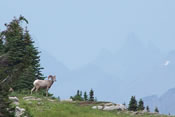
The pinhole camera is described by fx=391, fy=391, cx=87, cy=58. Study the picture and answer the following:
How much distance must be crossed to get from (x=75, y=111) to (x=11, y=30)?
12295mm

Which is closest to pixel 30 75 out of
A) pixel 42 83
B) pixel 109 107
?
pixel 42 83

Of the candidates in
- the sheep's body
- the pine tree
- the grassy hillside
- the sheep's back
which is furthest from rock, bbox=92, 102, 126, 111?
the pine tree

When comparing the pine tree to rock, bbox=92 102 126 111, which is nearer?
rock, bbox=92 102 126 111

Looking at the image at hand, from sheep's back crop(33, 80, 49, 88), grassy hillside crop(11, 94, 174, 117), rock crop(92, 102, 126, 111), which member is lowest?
grassy hillside crop(11, 94, 174, 117)

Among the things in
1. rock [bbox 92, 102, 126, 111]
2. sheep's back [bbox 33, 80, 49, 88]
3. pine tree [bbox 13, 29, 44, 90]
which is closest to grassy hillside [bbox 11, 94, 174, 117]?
rock [bbox 92, 102, 126, 111]

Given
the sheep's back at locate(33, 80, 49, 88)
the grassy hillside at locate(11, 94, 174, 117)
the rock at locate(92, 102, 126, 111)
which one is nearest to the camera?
the grassy hillside at locate(11, 94, 174, 117)

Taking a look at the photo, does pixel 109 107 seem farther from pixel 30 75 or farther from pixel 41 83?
pixel 30 75

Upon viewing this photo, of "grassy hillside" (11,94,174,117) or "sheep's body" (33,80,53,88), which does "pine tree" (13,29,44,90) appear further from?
"grassy hillside" (11,94,174,117)

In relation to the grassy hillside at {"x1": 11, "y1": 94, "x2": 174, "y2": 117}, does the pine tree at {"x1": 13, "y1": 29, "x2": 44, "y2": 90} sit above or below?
above

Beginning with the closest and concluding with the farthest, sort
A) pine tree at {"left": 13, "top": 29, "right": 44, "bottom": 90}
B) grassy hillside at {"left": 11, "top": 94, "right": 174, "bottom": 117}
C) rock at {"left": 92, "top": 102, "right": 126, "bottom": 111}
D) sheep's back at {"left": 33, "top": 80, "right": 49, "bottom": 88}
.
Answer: grassy hillside at {"left": 11, "top": 94, "right": 174, "bottom": 117}
rock at {"left": 92, "top": 102, "right": 126, "bottom": 111}
sheep's back at {"left": 33, "top": 80, "right": 49, "bottom": 88}
pine tree at {"left": 13, "top": 29, "right": 44, "bottom": 90}

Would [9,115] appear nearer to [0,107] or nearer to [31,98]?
[0,107]

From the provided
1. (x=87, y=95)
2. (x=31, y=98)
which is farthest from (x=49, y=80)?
(x=87, y=95)

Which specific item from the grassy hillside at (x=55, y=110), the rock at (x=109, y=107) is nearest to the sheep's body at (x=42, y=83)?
the grassy hillside at (x=55, y=110)

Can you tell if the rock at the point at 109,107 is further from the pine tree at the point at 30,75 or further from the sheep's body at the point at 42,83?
the pine tree at the point at 30,75
